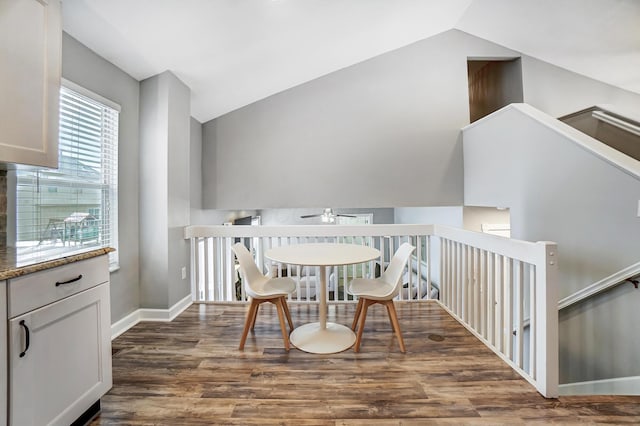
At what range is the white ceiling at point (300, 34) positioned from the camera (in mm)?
2221

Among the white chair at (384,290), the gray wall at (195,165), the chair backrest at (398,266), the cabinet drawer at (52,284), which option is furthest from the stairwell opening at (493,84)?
the cabinet drawer at (52,284)

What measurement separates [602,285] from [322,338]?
214 cm

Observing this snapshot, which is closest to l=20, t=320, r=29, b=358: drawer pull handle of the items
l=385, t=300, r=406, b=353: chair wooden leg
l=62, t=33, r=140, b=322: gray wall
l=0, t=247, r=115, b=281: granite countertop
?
l=0, t=247, r=115, b=281: granite countertop

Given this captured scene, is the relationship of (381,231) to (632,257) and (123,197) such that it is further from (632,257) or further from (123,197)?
(123,197)

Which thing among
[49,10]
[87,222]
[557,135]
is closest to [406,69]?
[557,135]

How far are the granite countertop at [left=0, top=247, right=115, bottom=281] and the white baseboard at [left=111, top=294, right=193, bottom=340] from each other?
136 cm

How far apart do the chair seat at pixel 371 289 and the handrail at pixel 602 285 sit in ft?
4.94

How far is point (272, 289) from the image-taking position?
244 cm

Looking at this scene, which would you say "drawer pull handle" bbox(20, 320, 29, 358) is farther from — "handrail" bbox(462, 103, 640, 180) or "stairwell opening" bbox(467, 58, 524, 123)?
"stairwell opening" bbox(467, 58, 524, 123)

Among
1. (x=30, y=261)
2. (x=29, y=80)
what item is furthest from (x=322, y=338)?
(x=29, y=80)

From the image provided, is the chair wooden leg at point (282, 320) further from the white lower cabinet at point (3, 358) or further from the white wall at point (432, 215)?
the white wall at point (432, 215)

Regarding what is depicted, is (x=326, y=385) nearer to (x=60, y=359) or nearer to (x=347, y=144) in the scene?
(x=60, y=359)

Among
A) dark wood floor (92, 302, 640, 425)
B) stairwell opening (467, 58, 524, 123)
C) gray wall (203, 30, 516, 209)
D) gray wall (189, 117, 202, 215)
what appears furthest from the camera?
stairwell opening (467, 58, 524, 123)

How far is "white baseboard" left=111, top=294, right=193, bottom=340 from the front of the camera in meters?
2.70
